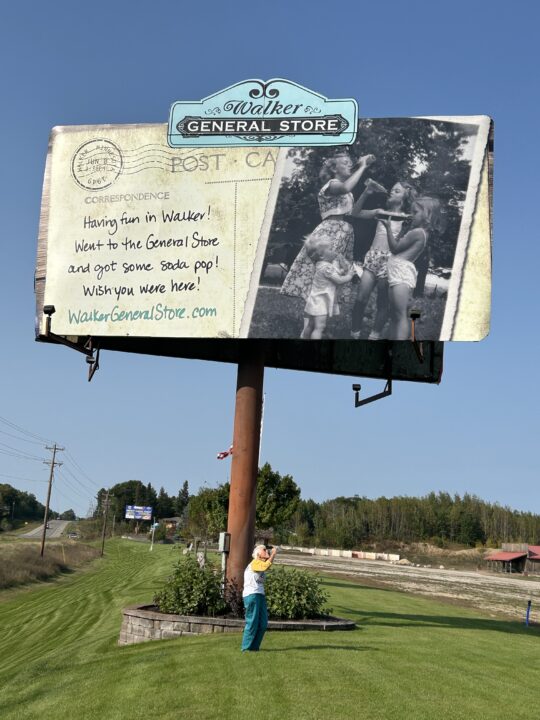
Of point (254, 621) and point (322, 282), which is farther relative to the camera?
point (322, 282)

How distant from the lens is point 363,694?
9.85 m

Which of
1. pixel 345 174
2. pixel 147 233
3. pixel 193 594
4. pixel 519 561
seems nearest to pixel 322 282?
pixel 345 174

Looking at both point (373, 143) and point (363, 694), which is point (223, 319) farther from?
point (363, 694)

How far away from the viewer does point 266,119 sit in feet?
57.9

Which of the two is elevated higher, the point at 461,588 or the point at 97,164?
the point at 97,164

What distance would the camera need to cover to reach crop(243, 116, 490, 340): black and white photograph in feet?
54.6

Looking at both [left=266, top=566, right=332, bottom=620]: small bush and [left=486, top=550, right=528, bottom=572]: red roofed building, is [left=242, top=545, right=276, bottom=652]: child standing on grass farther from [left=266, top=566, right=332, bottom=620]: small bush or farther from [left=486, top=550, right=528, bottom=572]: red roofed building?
[left=486, top=550, right=528, bottom=572]: red roofed building

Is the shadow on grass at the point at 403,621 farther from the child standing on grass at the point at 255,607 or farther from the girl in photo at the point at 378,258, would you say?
the girl in photo at the point at 378,258

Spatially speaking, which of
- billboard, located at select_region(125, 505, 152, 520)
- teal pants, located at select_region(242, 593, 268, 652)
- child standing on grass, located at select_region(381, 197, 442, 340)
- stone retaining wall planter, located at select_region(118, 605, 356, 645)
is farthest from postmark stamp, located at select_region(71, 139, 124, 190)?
billboard, located at select_region(125, 505, 152, 520)

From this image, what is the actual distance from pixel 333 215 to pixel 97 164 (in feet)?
19.0

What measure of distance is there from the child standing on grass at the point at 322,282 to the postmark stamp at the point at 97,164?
4995mm

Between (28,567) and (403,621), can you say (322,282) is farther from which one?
(28,567)

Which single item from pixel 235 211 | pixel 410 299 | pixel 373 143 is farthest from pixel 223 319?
pixel 373 143

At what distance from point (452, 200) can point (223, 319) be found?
5.66 metres
